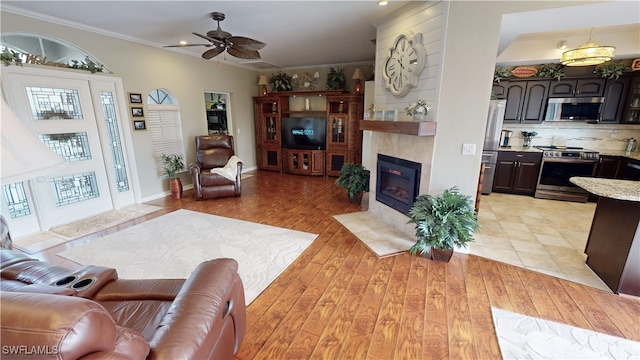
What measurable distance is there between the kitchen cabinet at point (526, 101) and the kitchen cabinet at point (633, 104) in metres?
1.12

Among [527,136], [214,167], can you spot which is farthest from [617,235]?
[214,167]

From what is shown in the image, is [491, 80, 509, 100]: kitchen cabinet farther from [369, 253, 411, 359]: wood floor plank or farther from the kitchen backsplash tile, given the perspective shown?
[369, 253, 411, 359]: wood floor plank

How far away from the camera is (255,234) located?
136 inches

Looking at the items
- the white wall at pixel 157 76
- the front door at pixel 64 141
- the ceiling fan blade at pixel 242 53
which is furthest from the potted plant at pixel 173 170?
the ceiling fan blade at pixel 242 53

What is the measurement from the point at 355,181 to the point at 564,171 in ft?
12.4

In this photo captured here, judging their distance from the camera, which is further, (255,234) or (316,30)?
(316,30)

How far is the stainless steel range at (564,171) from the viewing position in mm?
4590

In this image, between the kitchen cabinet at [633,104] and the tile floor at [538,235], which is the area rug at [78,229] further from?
the kitchen cabinet at [633,104]

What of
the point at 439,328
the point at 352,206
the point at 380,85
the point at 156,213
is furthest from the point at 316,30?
the point at 439,328

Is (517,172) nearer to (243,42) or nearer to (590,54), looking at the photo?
(590,54)

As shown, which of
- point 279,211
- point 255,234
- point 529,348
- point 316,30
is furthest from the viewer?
point 279,211

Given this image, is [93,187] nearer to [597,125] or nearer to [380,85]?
[380,85]

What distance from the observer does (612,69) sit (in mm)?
4418

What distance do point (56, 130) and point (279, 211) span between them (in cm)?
328
